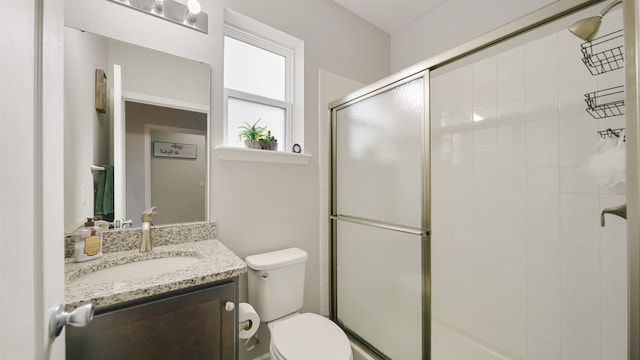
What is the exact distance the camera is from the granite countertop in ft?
2.38

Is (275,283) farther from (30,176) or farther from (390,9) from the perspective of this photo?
(390,9)

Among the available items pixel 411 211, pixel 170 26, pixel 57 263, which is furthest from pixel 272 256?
pixel 170 26

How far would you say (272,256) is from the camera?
1.51 m

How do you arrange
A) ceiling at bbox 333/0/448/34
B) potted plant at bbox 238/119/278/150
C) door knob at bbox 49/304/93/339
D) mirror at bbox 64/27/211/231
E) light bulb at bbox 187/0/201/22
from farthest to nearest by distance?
ceiling at bbox 333/0/448/34 → potted plant at bbox 238/119/278/150 → light bulb at bbox 187/0/201/22 → mirror at bbox 64/27/211/231 → door knob at bbox 49/304/93/339

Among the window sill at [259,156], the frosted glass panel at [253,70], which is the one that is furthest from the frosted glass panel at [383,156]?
the frosted glass panel at [253,70]

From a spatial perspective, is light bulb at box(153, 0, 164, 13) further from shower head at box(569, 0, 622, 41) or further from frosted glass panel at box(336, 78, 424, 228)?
shower head at box(569, 0, 622, 41)

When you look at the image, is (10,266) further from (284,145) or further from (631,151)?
(284,145)

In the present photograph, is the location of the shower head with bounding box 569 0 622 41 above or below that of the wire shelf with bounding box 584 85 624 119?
above

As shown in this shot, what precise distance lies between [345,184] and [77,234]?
143 cm

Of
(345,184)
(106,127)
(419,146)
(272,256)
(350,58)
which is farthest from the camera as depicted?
(350,58)

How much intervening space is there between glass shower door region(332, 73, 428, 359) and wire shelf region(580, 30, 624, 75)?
89 centimetres

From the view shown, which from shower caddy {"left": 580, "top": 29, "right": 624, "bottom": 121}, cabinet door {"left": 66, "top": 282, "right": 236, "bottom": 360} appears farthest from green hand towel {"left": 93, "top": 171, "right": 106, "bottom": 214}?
shower caddy {"left": 580, "top": 29, "right": 624, "bottom": 121}

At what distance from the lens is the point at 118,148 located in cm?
119

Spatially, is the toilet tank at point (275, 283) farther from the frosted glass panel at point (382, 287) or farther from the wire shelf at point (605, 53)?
the wire shelf at point (605, 53)
